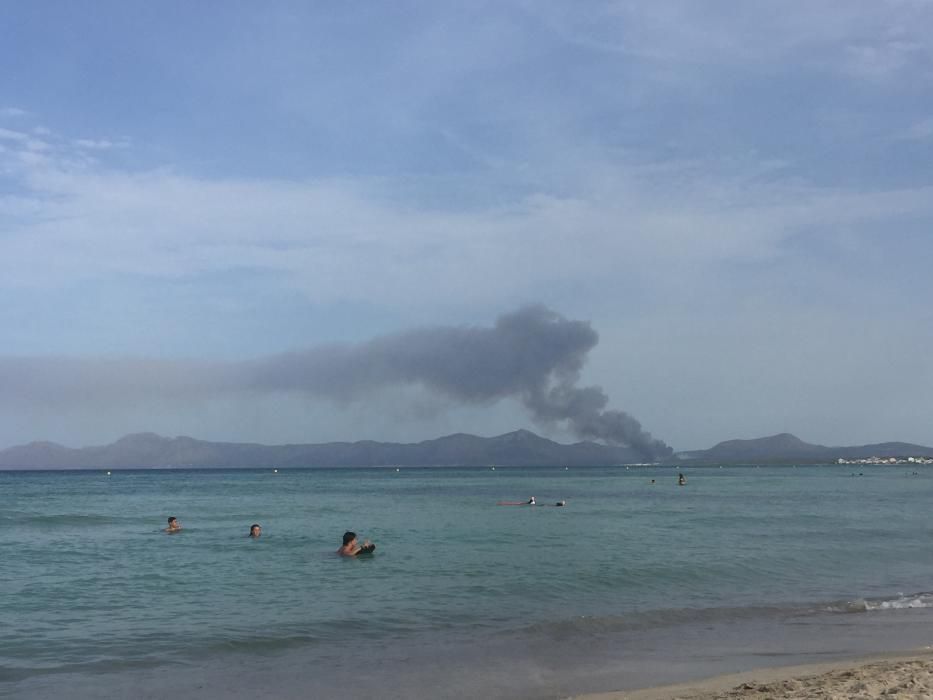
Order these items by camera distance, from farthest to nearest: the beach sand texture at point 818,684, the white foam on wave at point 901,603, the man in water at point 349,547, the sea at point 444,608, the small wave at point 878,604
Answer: the man in water at point 349,547 < the white foam on wave at point 901,603 < the small wave at point 878,604 < the sea at point 444,608 < the beach sand texture at point 818,684

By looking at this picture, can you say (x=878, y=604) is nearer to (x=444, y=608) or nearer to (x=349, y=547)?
(x=444, y=608)

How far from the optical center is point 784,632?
15.6 m

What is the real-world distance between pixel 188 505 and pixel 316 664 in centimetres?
4909

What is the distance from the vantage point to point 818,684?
10977 millimetres

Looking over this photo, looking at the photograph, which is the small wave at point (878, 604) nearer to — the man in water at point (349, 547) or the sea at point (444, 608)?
the sea at point (444, 608)

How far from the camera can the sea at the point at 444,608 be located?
12898mm

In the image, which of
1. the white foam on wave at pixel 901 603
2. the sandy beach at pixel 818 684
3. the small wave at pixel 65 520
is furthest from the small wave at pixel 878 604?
the small wave at pixel 65 520

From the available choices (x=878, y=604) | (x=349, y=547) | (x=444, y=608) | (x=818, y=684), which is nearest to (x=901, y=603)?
(x=878, y=604)

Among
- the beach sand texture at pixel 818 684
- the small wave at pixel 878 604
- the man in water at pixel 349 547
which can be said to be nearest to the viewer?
the beach sand texture at pixel 818 684

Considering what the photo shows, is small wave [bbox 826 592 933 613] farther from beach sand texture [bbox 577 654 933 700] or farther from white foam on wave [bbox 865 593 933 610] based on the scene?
beach sand texture [bbox 577 654 933 700]

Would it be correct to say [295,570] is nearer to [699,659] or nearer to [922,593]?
[699,659]

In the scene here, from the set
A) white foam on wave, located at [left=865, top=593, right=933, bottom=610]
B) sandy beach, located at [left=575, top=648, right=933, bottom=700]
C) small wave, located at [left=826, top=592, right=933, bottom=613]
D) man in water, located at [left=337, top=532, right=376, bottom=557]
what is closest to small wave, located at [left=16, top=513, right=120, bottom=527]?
man in water, located at [left=337, top=532, right=376, bottom=557]

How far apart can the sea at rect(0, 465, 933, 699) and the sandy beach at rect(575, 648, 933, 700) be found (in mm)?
606

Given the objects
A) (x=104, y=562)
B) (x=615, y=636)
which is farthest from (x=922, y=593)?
(x=104, y=562)
